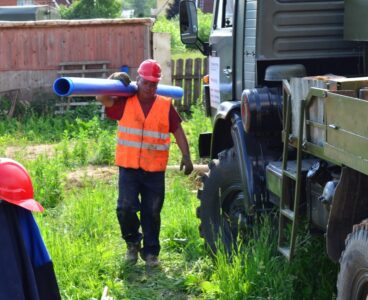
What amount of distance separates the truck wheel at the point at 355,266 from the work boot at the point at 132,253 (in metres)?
2.77

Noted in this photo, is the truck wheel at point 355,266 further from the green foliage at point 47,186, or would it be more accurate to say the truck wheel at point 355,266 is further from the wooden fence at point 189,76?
the wooden fence at point 189,76

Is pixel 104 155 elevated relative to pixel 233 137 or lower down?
lower down

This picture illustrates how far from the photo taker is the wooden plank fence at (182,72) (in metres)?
16.3

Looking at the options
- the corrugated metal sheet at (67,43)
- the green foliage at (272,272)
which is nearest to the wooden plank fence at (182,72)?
the corrugated metal sheet at (67,43)

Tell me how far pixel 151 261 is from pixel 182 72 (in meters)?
11.0

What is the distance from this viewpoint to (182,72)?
55.7 ft

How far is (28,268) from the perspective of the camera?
3.29 meters

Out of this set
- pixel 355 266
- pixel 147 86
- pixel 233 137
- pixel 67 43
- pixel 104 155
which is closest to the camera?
pixel 355 266

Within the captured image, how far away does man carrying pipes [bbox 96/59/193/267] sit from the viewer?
20.3 ft

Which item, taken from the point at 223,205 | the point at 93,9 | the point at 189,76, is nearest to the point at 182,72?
the point at 189,76

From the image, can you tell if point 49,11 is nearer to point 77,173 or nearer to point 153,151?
point 77,173

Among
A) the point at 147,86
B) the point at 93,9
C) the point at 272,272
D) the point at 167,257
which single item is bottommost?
the point at 167,257

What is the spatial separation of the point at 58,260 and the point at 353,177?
2.80 meters

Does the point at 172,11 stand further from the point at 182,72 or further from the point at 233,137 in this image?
the point at 233,137
